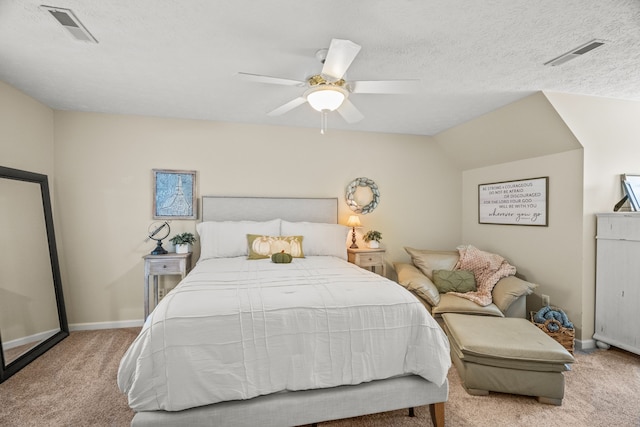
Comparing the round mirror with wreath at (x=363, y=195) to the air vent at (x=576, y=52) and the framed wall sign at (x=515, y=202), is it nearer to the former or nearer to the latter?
the framed wall sign at (x=515, y=202)

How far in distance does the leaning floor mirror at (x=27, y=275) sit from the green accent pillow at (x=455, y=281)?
162 inches

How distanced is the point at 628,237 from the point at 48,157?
5926 mm

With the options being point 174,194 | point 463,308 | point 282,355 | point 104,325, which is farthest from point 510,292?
point 104,325

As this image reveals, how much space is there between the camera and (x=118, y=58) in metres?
2.23

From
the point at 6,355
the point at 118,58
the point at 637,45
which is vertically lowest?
the point at 6,355

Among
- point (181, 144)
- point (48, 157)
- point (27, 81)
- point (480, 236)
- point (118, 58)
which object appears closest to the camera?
point (118, 58)

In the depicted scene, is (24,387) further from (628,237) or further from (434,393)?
(628,237)

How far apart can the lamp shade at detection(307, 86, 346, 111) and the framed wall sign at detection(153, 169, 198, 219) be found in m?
2.28

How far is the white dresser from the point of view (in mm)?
2729

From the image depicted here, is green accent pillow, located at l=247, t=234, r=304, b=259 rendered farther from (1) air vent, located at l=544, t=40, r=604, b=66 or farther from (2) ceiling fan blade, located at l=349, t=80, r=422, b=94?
(1) air vent, located at l=544, t=40, r=604, b=66

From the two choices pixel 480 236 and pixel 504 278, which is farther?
pixel 480 236

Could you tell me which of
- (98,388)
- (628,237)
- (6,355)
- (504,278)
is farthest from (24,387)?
(628,237)

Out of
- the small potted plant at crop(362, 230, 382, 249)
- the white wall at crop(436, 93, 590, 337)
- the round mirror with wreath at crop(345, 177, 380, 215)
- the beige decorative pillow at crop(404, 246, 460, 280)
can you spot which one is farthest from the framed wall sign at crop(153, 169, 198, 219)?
the white wall at crop(436, 93, 590, 337)

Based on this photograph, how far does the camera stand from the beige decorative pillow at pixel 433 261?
3.79 metres
